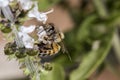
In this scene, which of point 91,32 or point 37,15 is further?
point 91,32

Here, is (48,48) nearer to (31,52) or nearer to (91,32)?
(31,52)

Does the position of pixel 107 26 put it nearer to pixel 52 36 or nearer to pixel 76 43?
pixel 76 43

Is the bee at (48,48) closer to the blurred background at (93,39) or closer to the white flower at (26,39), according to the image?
the white flower at (26,39)

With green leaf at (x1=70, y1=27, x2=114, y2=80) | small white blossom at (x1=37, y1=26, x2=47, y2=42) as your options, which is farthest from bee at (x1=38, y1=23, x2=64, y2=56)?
green leaf at (x1=70, y1=27, x2=114, y2=80)

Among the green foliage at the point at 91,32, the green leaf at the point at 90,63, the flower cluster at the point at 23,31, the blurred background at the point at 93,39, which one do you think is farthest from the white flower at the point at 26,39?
the green foliage at the point at 91,32

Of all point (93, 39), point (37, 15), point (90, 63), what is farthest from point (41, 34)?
point (93, 39)

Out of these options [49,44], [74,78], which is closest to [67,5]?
[74,78]

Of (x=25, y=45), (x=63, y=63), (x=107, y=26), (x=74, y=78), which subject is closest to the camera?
(x=25, y=45)

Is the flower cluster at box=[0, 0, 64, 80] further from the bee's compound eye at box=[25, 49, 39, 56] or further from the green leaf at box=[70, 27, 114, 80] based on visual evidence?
the green leaf at box=[70, 27, 114, 80]
